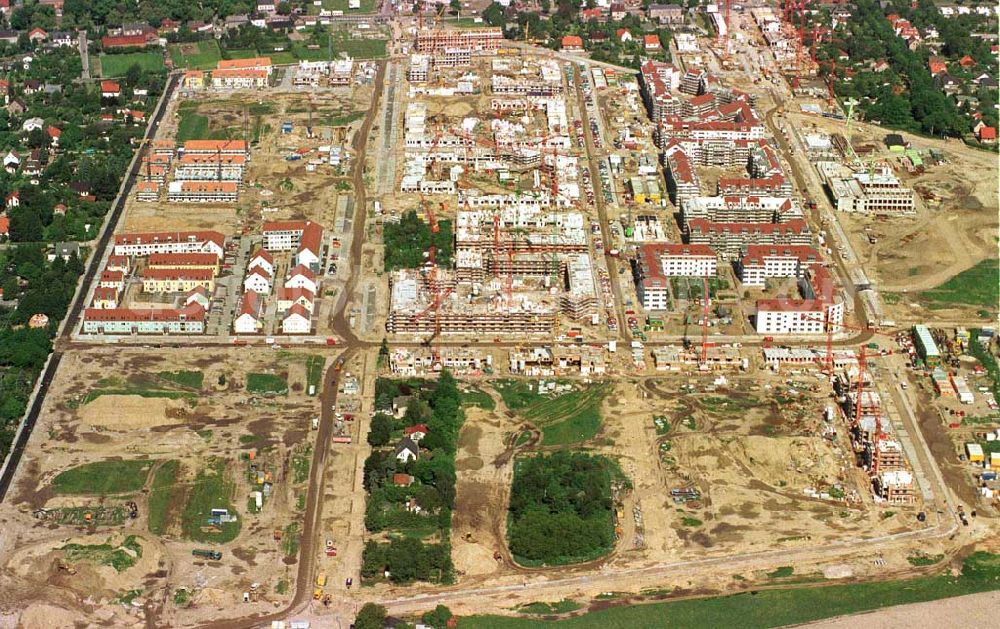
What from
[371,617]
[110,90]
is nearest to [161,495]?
[371,617]

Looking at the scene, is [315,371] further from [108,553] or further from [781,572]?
[781,572]

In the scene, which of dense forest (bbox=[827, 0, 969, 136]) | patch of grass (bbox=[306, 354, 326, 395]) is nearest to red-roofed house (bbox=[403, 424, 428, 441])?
patch of grass (bbox=[306, 354, 326, 395])

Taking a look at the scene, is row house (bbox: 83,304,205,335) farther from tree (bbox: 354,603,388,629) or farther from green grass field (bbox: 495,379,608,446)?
tree (bbox: 354,603,388,629)

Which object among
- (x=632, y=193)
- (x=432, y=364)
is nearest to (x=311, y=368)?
(x=432, y=364)

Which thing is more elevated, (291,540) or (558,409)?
(558,409)

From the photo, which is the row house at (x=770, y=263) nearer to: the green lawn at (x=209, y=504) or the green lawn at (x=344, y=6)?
the green lawn at (x=209, y=504)

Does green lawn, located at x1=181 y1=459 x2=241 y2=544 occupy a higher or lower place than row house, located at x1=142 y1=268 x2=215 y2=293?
lower
